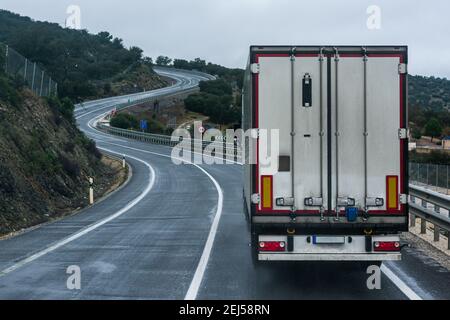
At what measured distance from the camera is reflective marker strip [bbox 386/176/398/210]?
10266mm

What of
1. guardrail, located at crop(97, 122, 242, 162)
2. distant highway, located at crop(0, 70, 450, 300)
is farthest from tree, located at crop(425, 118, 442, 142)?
distant highway, located at crop(0, 70, 450, 300)

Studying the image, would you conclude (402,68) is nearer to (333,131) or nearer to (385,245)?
(333,131)

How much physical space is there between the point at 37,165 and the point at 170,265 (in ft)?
45.4

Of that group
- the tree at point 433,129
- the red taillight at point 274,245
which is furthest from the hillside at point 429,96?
the red taillight at point 274,245

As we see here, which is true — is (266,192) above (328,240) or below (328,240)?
above

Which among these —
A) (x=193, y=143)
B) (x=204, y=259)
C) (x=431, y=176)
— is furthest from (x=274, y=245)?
(x=193, y=143)

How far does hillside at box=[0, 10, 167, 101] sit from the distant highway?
218ft

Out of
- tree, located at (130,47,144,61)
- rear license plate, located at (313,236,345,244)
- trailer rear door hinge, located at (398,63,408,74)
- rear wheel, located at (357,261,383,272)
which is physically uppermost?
tree, located at (130,47,144,61)

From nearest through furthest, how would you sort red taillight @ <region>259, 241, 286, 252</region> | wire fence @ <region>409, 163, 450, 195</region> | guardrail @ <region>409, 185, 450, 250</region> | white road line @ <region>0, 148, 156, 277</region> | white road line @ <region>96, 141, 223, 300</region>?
white road line @ <region>96, 141, 223, 300</region>
red taillight @ <region>259, 241, 286, 252</region>
white road line @ <region>0, 148, 156, 277</region>
guardrail @ <region>409, 185, 450, 250</region>
wire fence @ <region>409, 163, 450, 195</region>

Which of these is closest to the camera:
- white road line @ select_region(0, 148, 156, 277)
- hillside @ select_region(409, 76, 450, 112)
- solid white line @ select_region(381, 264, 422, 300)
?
solid white line @ select_region(381, 264, 422, 300)

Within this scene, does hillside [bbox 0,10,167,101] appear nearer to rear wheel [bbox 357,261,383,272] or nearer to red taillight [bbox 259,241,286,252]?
rear wheel [bbox 357,261,383,272]

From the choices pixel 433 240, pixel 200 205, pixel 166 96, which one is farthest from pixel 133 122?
pixel 433 240

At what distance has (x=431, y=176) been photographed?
32.5 metres

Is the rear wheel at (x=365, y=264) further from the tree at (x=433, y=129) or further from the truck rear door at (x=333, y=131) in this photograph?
the tree at (x=433, y=129)
